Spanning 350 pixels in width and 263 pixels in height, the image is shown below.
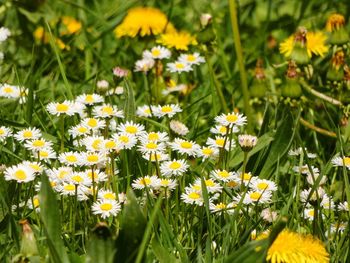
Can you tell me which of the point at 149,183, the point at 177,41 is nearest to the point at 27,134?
the point at 149,183

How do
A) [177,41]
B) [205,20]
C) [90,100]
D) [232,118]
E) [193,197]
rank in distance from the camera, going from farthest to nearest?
[177,41] → [205,20] → [90,100] → [232,118] → [193,197]

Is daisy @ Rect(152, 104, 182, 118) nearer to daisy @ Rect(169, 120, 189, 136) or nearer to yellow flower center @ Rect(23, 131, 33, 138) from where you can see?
daisy @ Rect(169, 120, 189, 136)

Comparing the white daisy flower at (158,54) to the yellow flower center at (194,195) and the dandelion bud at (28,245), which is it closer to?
the yellow flower center at (194,195)

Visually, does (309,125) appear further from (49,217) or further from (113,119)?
(49,217)

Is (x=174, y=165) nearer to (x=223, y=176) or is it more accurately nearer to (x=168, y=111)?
(x=223, y=176)

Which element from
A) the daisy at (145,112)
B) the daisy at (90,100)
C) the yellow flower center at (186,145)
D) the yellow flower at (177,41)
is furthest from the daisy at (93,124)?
the yellow flower at (177,41)

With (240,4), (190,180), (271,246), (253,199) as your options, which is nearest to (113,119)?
(190,180)
